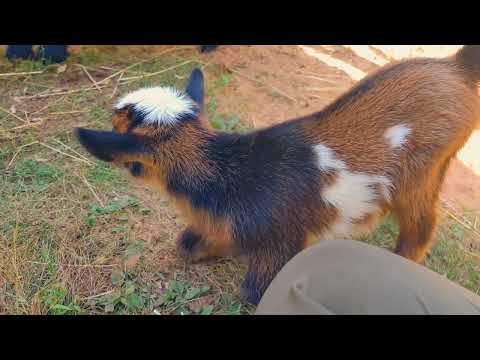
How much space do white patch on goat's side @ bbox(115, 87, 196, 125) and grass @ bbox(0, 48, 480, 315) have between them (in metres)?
1.01

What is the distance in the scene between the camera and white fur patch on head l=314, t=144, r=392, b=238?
2533 millimetres

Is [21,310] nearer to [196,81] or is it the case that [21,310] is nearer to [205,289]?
[205,289]

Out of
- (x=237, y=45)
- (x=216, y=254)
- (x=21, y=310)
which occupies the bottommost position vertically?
(x=21, y=310)

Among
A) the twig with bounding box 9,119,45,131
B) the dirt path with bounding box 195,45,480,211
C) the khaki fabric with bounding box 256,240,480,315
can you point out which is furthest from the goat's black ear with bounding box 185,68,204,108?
the twig with bounding box 9,119,45,131

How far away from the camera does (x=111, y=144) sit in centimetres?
234

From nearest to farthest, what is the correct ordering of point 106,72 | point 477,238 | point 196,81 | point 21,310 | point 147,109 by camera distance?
point 147,109 < point 21,310 < point 196,81 < point 477,238 < point 106,72

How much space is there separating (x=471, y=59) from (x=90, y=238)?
8.71ft

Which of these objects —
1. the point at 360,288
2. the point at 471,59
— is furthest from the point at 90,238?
Answer: the point at 471,59

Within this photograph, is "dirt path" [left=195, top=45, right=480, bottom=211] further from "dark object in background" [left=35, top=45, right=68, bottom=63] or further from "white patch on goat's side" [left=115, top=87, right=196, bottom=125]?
"white patch on goat's side" [left=115, top=87, right=196, bottom=125]

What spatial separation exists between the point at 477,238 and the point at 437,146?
58.5 inches

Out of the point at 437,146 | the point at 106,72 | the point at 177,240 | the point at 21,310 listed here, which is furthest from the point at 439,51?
the point at 21,310

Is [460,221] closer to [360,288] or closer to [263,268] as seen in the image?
[263,268]

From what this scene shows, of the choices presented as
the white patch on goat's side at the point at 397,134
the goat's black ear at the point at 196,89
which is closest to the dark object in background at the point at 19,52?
A: the goat's black ear at the point at 196,89

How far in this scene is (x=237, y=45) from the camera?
539 cm
